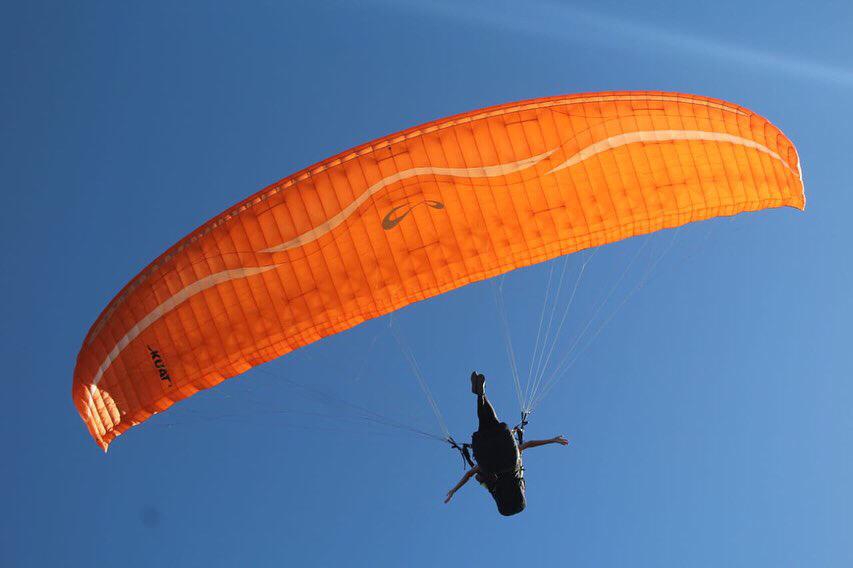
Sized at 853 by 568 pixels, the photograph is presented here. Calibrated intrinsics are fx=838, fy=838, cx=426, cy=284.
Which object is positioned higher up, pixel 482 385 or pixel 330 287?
pixel 330 287

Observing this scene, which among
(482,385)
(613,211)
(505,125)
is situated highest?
(505,125)

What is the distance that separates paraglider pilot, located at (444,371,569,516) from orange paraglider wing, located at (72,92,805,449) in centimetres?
226

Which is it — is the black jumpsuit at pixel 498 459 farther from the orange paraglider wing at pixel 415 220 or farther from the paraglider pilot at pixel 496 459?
the orange paraglider wing at pixel 415 220

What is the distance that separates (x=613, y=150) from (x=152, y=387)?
877cm

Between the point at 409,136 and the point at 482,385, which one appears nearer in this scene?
the point at 409,136

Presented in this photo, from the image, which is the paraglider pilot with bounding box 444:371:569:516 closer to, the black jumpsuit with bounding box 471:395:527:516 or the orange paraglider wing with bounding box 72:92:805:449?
the black jumpsuit with bounding box 471:395:527:516

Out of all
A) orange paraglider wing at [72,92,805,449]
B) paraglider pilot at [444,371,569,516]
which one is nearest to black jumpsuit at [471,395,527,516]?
paraglider pilot at [444,371,569,516]

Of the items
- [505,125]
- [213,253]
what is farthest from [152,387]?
[505,125]

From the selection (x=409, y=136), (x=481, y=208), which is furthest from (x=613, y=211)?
(x=409, y=136)

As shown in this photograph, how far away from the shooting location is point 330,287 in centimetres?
1375

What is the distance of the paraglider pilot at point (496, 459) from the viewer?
14133 mm

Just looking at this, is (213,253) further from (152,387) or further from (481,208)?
(481,208)

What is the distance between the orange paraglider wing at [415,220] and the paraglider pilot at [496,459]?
226cm

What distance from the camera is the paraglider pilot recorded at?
46.4 feet
